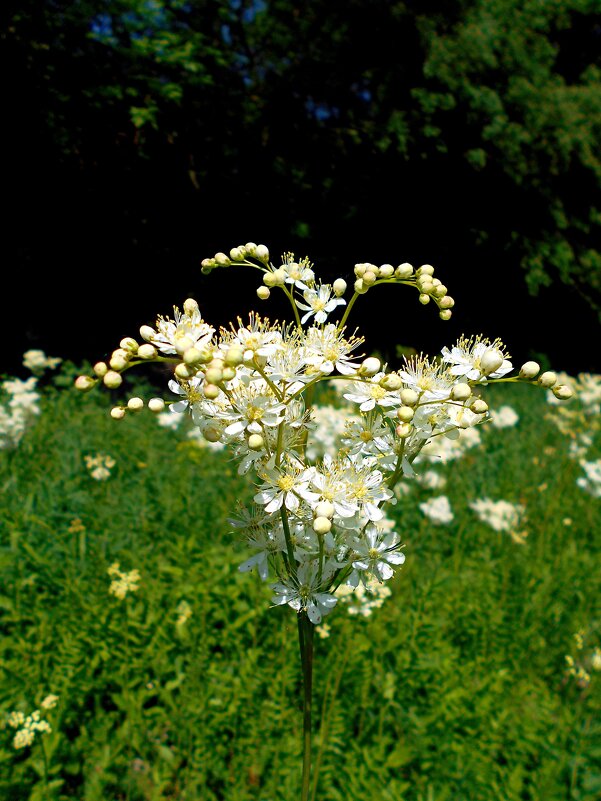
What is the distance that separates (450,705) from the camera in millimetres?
2453

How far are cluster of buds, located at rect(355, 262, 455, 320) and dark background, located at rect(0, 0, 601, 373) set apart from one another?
8274mm

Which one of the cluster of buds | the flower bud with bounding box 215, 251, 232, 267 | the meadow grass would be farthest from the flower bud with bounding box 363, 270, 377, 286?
the meadow grass

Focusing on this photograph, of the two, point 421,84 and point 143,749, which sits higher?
point 421,84

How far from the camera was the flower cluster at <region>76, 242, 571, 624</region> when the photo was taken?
100 centimetres

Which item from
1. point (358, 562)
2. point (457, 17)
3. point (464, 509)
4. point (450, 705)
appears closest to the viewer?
point (358, 562)

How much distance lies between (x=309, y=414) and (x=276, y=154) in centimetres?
1168

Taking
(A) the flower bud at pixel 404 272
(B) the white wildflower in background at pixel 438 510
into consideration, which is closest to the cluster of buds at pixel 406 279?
(A) the flower bud at pixel 404 272

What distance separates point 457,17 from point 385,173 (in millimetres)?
3222

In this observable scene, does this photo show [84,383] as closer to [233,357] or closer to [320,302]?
[233,357]

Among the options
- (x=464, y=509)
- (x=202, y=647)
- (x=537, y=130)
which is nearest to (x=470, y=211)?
(x=537, y=130)

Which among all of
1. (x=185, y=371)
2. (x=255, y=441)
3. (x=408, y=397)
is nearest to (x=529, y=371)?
(x=408, y=397)

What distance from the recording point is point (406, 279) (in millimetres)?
1196

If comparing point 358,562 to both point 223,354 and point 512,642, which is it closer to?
point 223,354

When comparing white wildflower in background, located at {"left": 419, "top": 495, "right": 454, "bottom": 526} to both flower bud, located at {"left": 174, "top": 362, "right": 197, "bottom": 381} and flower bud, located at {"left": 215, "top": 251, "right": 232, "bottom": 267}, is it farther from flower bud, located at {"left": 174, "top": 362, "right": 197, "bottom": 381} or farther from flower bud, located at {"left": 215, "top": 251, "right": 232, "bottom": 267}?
flower bud, located at {"left": 174, "top": 362, "right": 197, "bottom": 381}
